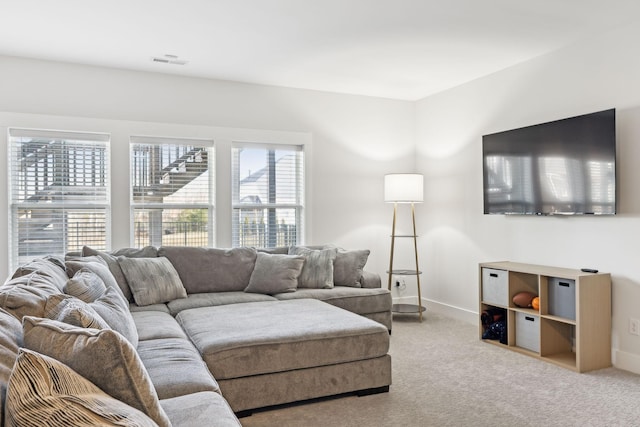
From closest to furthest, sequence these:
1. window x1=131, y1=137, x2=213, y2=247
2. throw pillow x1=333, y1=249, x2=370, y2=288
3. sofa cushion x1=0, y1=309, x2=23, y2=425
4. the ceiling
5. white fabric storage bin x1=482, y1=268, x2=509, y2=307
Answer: sofa cushion x1=0, y1=309, x2=23, y2=425
the ceiling
white fabric storage bin x1=482, y1=268, x2=509, y2=307
throw pillow x1=333, y1=249, x2=370, y2=288
window x1=131, y1=137, x2=213, y2=247

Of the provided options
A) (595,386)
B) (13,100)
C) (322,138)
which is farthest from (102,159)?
(595,386)

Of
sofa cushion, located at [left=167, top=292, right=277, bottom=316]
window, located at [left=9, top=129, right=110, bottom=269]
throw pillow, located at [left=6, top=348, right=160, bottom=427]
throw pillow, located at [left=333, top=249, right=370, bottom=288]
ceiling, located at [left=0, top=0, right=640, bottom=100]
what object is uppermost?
ceiling, located at [left=0, top=0, right=640, bottom=100]

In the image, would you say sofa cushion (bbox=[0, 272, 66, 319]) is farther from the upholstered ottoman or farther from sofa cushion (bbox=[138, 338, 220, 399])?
the upholstered ottoman

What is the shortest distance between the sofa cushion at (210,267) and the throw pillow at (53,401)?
317 cm

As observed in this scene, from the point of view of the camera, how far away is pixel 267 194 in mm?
5258

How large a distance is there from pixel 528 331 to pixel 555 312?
287 mm

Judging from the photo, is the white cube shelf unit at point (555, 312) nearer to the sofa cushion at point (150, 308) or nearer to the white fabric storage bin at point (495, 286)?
the white fabric storage bin at point (495, 286)

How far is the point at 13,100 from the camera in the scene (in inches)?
165

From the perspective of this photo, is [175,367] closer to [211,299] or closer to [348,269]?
[211,299]

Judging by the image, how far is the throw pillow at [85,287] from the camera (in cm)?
243

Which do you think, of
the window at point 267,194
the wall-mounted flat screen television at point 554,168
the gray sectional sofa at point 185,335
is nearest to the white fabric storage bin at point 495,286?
the wall-mounted flat screen television at point 554,168

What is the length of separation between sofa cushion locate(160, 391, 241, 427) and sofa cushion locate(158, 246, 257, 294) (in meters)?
2.33

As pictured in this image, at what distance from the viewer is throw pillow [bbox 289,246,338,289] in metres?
4.45

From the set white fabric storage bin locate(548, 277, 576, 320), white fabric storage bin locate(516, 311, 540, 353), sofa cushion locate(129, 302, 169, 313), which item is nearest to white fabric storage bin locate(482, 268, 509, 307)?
white fabric storage bin locate(516, 311, 540, 353)
